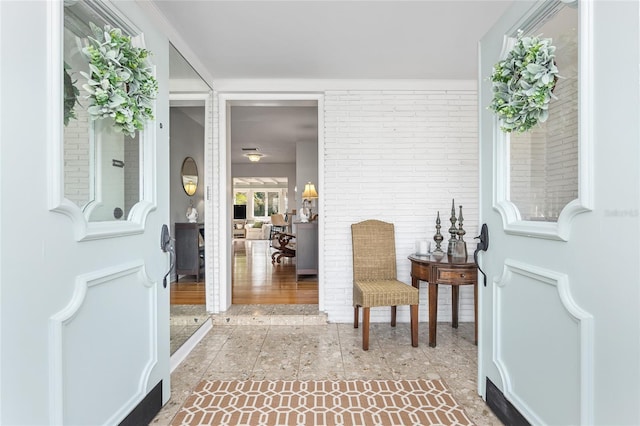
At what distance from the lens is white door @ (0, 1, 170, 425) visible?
0.97 metres

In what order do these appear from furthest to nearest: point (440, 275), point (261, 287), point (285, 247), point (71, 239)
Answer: point (285, 247) → point (261, 287) → point (440, 275) → point (71, 239)

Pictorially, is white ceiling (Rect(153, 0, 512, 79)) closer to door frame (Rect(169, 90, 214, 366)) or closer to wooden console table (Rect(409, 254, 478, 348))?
door frame (Rect(169, 90, 214, 366))

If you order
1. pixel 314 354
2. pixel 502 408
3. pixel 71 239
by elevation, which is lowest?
pixel 314 354

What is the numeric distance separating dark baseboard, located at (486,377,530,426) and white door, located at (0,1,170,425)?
6.14ft

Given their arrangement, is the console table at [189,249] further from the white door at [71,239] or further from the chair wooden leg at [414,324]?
the chair wooden leg at [414,324]

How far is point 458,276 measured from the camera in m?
2.72

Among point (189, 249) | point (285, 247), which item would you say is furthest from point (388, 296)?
point (285, 247)

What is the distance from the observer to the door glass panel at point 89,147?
1.25m

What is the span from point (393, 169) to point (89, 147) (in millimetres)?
2698

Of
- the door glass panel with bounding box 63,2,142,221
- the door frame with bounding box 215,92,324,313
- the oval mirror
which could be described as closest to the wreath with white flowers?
the door glass panel with bounding box 63,2,142,221

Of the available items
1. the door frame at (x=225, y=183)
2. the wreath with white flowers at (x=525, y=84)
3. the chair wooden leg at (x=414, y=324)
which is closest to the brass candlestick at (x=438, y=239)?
the chair wooden leg at (x=414, y=324)

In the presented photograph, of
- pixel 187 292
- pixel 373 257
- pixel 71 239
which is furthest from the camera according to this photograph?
pixel 373 257

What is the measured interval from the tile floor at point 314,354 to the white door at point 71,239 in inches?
24.9

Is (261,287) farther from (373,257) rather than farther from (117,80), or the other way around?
(117,80)
